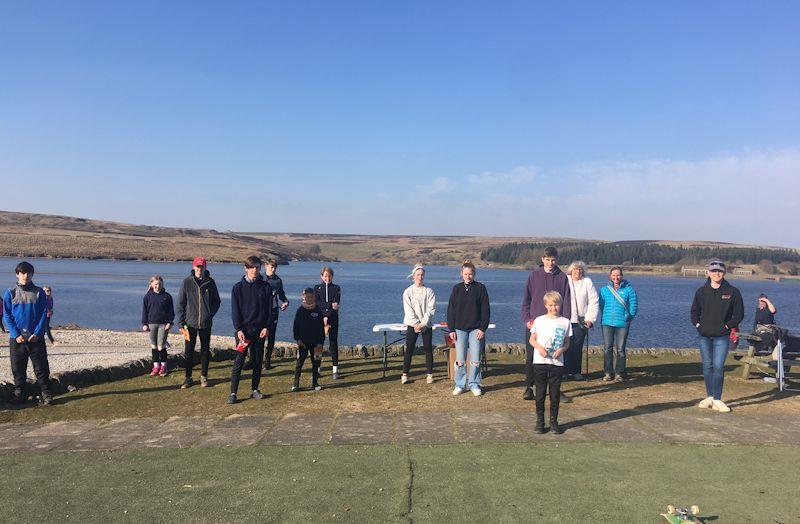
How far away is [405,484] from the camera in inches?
179

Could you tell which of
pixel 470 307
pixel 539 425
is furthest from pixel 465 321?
pixel 539 425

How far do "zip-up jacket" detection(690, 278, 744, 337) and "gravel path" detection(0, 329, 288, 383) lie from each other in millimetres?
9455

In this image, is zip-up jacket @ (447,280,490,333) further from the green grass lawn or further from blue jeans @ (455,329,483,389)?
the green grass lawn

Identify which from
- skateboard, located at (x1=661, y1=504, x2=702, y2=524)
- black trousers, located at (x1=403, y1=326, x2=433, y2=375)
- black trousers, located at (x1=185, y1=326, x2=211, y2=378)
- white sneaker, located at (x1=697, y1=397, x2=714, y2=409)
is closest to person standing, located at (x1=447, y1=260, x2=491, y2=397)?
black trousers, located at (x1=403, y1=326, x2=433, y2=375)

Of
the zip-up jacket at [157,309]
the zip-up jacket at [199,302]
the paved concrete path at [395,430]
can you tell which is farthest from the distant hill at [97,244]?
the paved concrete path at [395,430]

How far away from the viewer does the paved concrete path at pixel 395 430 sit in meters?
5.80

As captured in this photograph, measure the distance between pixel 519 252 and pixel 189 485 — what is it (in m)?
142

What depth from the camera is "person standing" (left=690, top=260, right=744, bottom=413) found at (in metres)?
7.20

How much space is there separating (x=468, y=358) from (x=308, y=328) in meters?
2.42

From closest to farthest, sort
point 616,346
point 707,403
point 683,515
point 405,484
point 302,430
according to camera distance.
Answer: point 683,515
point 405,484
point 302,430
point 707,403
point 616,346

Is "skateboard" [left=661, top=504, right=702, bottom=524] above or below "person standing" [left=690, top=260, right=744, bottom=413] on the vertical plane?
below

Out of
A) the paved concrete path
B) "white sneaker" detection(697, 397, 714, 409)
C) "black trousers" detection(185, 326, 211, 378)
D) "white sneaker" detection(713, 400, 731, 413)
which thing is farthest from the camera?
"black trousers" detection(185, 326, 211, 378)

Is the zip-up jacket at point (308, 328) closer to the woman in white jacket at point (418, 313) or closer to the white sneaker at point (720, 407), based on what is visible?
the woman in white jacket at point (418, 313)

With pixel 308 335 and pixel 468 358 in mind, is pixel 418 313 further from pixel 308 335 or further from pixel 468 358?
pixel 308 335
